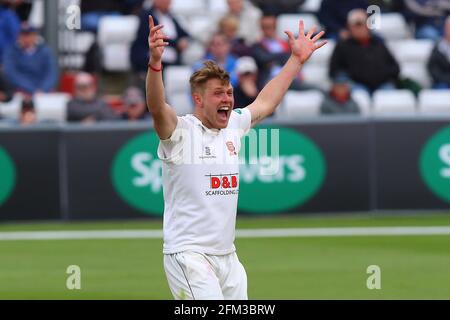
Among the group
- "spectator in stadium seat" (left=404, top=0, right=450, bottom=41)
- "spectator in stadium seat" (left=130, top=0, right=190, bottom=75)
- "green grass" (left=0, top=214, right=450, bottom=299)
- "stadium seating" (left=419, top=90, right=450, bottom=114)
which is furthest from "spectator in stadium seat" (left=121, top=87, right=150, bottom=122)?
"spectator in stadium seat" (left=404, top=0, right=450, bottom=41)

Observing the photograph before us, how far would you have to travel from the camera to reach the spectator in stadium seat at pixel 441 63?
56.6ft

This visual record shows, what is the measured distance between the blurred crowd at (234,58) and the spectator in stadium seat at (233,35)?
14mm

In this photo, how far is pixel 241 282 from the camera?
752 cm

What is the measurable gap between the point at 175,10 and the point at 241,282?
452 inches

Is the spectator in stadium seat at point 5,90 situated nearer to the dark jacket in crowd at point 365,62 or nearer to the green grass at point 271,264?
the green grass at point 271,264

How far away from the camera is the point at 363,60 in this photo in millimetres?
16891

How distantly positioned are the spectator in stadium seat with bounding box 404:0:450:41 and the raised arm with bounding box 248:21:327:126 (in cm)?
1063

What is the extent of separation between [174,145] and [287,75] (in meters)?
1.10

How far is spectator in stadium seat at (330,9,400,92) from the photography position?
55.2 feet

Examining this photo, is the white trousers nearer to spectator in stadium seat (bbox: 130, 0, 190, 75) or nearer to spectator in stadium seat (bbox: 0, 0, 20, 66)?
spectator in stadium seat (bbox: 130, 0, 190, 75)

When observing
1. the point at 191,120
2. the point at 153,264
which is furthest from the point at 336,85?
the point at 191,120

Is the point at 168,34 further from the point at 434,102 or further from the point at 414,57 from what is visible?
the point at 434,102

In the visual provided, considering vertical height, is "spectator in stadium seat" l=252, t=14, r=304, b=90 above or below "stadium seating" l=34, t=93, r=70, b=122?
above

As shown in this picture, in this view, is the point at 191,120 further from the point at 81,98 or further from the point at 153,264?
the point at 81,98
